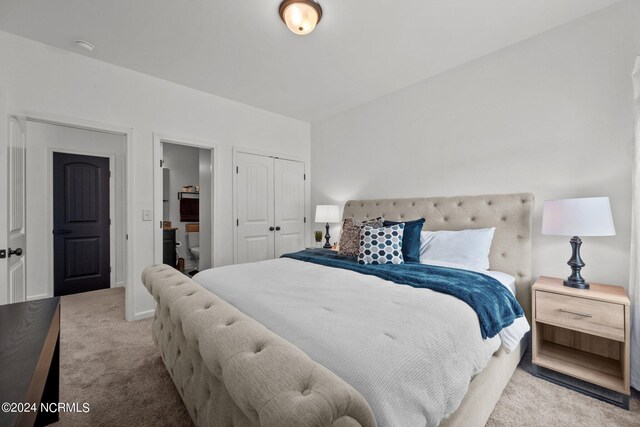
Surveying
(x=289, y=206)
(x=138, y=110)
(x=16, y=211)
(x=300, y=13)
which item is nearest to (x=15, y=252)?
(x=16, y=211)

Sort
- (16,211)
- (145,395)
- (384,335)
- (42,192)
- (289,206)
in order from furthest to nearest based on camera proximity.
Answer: (289,206)
(42,192)
(16,211)
(145,395)
(384,335)

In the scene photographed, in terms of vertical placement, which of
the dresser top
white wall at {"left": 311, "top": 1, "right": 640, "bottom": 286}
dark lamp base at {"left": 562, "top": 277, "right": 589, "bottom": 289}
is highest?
white wall at {"left": 311, "top": 1, "right": 640, "bottom": 286}

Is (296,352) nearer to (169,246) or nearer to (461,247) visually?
(461,247)

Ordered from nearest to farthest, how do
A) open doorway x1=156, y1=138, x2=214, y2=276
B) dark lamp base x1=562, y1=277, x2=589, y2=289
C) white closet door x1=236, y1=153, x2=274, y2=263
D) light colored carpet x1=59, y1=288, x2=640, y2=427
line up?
light colored carpet x1=59, y1=288, x2=640, y2=427 < dark lamp base x1=562, y1=277, x2=589, y2=289 < white closet door x1=236, y1=153, x2=274, y2=263 < open doorway x1=156, y1=138, x2=214, y2=276

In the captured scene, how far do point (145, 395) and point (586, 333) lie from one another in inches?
117

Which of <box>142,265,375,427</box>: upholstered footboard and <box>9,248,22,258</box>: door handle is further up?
<box>9,248,22,258</box>: door handle

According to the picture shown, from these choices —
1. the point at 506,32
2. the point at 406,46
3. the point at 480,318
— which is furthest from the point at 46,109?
the point at 506,32

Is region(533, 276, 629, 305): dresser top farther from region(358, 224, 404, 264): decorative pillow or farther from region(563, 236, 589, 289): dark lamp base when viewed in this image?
region(358, 224, 404, 264): decorative pillow

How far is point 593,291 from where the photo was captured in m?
1.82

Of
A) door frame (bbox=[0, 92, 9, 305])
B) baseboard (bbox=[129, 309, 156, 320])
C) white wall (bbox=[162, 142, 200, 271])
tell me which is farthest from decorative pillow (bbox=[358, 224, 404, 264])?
white wall (bbox=[162, 142, 200, 271])

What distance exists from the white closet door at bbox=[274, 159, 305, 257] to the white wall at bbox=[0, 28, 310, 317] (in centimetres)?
39

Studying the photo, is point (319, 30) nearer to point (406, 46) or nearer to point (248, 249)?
point (406, 46)

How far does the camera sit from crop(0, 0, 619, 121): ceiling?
79.9 inches

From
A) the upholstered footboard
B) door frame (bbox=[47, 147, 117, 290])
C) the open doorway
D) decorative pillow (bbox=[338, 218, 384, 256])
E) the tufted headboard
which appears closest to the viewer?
the upholstered footboard
